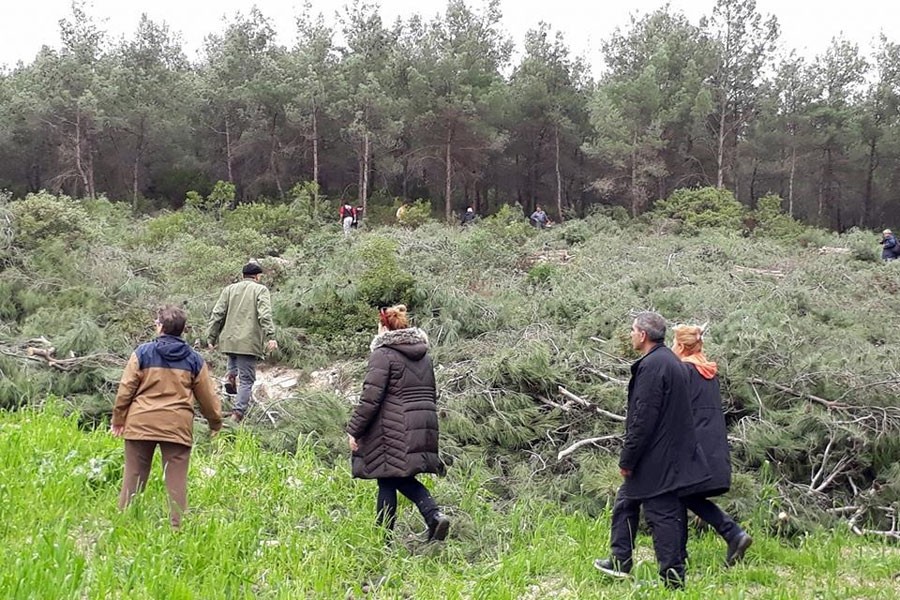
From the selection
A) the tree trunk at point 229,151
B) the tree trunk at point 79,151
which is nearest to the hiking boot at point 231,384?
the tree trunk at point 79,151

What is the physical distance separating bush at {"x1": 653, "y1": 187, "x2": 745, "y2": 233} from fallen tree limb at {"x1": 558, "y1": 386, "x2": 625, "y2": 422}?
19.8m

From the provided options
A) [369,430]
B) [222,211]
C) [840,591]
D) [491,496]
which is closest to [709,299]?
[491,496]

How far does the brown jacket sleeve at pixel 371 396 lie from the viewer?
4.27 metres

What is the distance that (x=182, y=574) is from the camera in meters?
3.41

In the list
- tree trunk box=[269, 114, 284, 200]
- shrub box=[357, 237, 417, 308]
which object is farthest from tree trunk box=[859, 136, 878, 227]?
shrub box=[357, 237, 417, 308]

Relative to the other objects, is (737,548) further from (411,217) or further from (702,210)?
(702,210)

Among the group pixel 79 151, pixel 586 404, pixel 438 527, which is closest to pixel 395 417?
pixel 438 527

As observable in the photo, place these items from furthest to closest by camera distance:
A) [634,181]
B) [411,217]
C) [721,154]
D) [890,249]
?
[721,154] < [634,181] < [411,217] < [890,249]

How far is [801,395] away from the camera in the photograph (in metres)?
6.22

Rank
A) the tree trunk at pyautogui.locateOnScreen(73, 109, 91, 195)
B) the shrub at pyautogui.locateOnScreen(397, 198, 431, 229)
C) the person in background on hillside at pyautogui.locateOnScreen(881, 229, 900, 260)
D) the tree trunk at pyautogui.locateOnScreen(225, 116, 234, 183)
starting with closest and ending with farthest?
the person in background on hillside at pyautogui.locateOnScreen(881, 229, 900, 260), the shrub at pyautogui.locateOnScreen(397, 198, 431, 229), the tree trunk at pyautogui.locateOnScreen(73, 109, 91, 195), the tree trunk at pyautogui.locateOnScreen(225, 116, 234, 183)

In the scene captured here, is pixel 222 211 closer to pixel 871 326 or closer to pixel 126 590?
pixel 871 326

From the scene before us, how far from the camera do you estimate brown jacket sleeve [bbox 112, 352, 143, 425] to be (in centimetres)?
411

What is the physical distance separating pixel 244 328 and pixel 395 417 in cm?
307

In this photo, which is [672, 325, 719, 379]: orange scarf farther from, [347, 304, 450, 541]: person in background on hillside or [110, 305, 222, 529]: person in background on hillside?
[110, 305, 222, 529]: person in background on hillside
